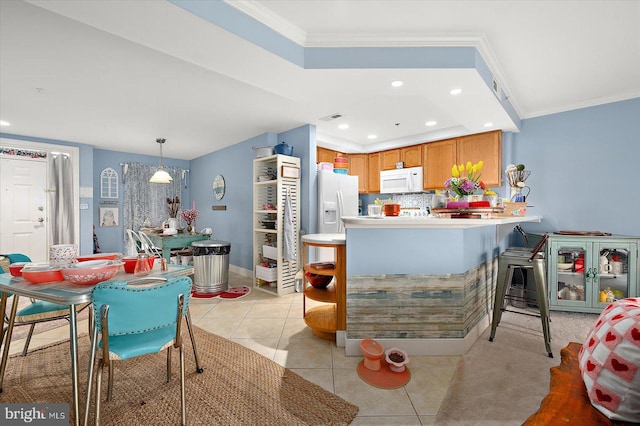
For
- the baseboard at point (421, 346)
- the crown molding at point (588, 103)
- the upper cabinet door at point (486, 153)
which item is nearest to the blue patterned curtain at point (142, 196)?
the baseboard at point (421, 346)

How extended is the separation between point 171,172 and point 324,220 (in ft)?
14.0

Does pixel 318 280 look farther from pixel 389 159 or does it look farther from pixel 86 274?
pixel 389 159

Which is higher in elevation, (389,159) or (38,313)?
(389,159)

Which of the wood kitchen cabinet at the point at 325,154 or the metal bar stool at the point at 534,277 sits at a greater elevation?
the wood kitchen cabinet at the point at 325,154

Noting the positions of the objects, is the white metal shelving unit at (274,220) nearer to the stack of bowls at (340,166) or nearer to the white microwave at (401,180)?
the stack of bowls at (340,166)

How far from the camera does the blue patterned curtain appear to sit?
18.9 ft

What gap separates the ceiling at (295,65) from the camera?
185cm

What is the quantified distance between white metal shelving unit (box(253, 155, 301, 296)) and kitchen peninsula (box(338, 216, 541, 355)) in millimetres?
1774

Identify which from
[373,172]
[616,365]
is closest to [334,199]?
[373,172]

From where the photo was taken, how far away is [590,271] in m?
3.03

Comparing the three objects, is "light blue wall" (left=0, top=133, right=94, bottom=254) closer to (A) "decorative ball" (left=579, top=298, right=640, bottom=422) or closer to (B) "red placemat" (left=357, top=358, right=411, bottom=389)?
(B) "red placemat" (left=357, top=358, right=411, bottom=389)

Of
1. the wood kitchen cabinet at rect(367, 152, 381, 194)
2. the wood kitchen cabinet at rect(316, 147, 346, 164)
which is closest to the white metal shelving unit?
the wood kitchen cabinet at rect(316, 147, 346, 164)

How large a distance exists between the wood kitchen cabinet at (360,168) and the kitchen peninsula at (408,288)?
3.42 metres

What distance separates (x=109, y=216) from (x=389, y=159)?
5692 millimetres
